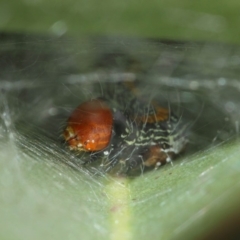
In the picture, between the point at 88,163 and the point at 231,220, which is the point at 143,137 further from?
the point at 231,220

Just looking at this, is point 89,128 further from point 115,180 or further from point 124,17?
point 124,17

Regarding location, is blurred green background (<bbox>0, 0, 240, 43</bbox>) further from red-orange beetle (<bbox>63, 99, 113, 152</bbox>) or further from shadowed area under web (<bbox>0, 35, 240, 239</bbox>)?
red-orange beetle (<bbox>63, 99, 113, 152</bbox>)

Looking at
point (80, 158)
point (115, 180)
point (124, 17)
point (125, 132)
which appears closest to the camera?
point (124, 17)

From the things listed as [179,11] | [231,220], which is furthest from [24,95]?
[231,220]

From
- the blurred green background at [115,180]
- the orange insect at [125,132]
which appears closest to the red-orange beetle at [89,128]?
the orange insect at [125,132]

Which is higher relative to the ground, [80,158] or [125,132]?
[125,132]

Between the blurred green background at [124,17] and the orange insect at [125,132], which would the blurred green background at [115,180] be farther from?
the orange insect at [125,132]

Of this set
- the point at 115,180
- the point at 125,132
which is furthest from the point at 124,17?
the point at 125,132
